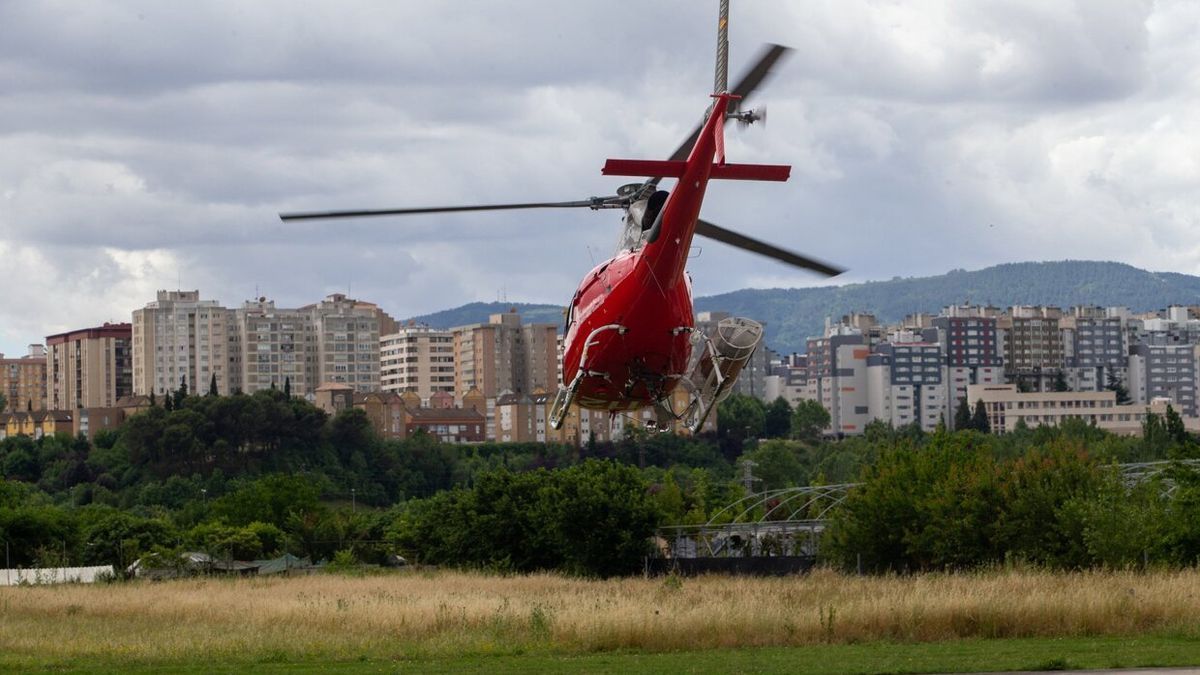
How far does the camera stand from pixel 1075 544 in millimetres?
52531

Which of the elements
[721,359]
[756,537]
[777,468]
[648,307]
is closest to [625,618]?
[721,359]

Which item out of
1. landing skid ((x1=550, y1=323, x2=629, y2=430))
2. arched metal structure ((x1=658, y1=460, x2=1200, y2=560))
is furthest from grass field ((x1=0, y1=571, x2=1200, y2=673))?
arched metal structure ((x1=658, y1=460, x2=1200, y2=560))

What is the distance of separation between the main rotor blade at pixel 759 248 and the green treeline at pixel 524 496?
18672 millimetres

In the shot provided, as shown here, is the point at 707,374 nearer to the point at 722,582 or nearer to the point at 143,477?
the point at 722,582

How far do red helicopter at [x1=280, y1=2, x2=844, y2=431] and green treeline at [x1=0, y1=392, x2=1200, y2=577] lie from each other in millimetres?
18895

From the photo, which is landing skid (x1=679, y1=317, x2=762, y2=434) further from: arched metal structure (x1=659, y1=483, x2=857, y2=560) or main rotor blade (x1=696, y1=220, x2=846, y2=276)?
arched metal structure (x1=659, y1=483, x2=857, y2=560)

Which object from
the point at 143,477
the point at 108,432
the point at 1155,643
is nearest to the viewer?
the point at 1155,643

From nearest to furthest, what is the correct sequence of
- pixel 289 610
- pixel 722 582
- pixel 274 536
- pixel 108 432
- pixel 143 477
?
pixel 289 610 → pixel 722 582 → pixel 274 536 → pixel 143 477 → pixel 108 432

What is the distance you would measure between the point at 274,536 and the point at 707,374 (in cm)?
6596

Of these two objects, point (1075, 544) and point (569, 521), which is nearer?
point (1075, 544)

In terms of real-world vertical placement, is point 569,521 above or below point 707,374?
below

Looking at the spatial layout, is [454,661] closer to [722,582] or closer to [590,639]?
[590,639]

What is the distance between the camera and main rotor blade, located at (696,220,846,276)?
1340 inches

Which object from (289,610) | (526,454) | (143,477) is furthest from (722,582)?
(526,454)
